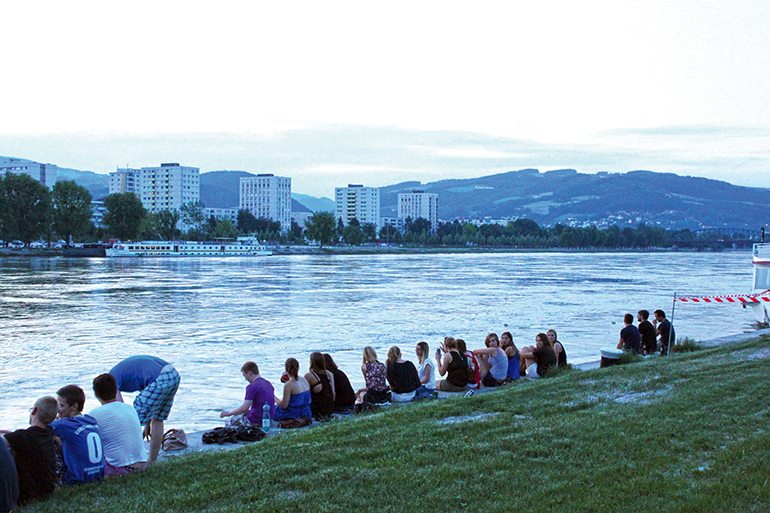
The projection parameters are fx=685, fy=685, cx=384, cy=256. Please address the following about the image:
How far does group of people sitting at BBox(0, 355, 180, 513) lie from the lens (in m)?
5.94

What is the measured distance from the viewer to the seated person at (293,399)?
9.84 meters

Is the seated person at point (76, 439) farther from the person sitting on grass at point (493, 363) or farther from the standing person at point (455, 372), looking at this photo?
the person sitting on grass at point (493, 363)

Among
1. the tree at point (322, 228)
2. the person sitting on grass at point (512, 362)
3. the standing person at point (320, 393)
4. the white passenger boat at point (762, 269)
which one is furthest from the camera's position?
the tree at point (322, 228)

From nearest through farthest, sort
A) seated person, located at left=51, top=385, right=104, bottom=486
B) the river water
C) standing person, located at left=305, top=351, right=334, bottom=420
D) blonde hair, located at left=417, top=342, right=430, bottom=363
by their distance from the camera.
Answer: seated person, located at left=51, top=385, right=104, bottom=486 < standing person, located at left=305, top=351, right=334, bottom=420 < blonde hair, located at left=417, top=342, right=430, bottom=363 < the river water

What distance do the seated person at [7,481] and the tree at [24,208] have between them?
4931 inches

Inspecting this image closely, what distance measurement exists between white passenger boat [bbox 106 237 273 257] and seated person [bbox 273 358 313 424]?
12034 centimetres

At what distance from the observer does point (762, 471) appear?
18.8 ft

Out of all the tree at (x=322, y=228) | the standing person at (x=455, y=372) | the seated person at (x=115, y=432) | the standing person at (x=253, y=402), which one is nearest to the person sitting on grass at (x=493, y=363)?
the standing person at (x=455, y=372)

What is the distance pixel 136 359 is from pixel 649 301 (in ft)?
112

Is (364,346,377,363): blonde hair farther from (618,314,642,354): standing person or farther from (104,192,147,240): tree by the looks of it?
(104,192,147,240): tree

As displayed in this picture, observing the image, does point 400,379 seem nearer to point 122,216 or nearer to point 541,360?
point 541,360

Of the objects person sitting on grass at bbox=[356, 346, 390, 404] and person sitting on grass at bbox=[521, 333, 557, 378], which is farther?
person sitting on grass at bbox=[521, 333, 557, 378]

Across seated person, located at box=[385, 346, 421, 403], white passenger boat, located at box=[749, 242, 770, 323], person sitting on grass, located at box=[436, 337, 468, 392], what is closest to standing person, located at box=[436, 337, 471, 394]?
person sitting on grass, located at box=[436, 337, 468, 392]

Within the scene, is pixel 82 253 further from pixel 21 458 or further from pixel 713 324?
pixel 21 458
